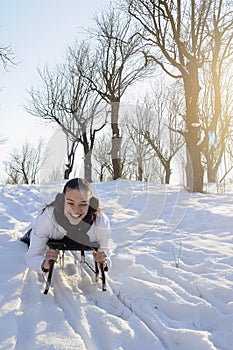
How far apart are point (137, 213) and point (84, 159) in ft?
44.4

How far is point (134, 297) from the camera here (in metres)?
3.15

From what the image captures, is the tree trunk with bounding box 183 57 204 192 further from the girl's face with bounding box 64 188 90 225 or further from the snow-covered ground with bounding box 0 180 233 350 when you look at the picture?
the girl's face with bounding box 64 188 90 225

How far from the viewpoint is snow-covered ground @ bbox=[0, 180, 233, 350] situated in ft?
7.82

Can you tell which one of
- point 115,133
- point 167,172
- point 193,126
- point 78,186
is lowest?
point 78,186

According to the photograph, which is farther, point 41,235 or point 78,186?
point 41,235

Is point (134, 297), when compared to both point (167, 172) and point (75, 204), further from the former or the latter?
point (167, 172)

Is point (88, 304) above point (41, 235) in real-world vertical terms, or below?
below

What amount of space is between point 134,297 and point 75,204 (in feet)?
3.38

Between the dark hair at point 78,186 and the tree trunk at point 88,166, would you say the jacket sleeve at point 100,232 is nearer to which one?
the dark hair at point 78,186

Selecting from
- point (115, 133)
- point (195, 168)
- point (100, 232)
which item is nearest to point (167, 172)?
point (115, 133)

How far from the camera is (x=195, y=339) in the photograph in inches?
93.7

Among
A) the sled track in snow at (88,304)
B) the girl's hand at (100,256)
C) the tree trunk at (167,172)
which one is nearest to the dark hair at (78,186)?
the girl's hand at (100,256)

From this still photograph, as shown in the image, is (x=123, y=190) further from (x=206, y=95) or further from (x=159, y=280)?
(x=206, y=95)

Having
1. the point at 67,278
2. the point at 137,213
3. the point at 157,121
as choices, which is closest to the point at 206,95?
the point at 157,121
